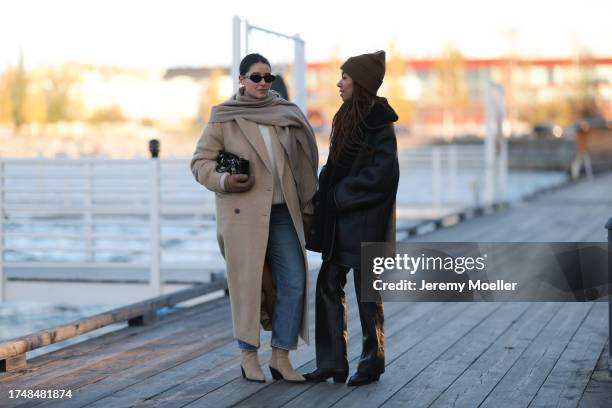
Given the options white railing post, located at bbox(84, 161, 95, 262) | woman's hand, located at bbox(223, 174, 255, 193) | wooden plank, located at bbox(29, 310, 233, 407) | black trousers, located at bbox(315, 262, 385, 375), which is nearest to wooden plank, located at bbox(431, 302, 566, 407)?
black trousers, located at bbox(315, 262, 385, 375)

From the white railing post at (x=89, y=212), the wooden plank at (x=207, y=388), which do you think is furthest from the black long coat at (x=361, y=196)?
the white railing post at (x=89, y=212)

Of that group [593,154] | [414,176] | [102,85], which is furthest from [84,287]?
[102,85]

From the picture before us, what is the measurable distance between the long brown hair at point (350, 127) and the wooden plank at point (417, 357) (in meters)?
1.01

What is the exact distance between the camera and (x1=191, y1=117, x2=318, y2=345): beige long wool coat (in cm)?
486

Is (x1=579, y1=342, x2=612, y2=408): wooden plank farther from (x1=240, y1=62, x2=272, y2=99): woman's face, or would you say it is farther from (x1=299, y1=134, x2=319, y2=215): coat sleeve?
(x1=240, y1=62, x2=272, y2=99): woman's face

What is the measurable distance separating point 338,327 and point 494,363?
1.02 metres

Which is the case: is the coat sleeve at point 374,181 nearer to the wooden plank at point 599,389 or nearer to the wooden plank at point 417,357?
the wooden plank at point 417,357

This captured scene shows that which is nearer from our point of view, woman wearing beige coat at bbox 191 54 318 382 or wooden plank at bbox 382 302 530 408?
wooden plank at bbox 382 302 530 408

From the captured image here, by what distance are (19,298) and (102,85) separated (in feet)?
330

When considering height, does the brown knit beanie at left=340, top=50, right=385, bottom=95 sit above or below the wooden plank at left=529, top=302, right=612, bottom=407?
above

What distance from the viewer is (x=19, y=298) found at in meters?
10.9

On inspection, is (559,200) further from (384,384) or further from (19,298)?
(384,384)

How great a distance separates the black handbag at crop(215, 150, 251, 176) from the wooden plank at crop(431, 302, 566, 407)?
130cm

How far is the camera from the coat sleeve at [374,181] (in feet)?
15.4
